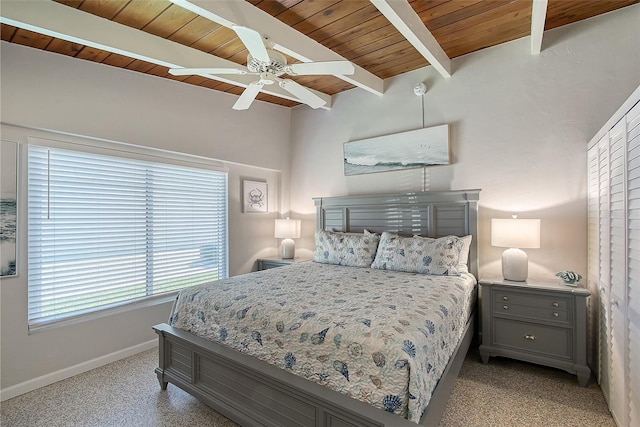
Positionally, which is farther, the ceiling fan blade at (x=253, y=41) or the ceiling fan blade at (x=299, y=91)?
the ceiling fan blade at (x=299, y=91)

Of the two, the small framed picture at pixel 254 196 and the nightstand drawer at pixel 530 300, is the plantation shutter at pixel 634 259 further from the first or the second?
the small framed picture at pixel 254 196

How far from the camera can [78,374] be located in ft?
8.97

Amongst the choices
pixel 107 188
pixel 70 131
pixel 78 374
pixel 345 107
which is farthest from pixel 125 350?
pixel 345 107

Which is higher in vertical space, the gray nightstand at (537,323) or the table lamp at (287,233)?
the table lamp at (287,233)

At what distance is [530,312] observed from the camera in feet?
8.53

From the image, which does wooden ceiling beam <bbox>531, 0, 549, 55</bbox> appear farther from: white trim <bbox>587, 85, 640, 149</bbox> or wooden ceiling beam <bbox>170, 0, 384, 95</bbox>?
wooden ceiling beam <bbox>170, 0, 384, 95</bbox>

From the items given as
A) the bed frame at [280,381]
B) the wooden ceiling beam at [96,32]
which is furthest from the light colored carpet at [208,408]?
the wooden ceiling beam at [96,32]

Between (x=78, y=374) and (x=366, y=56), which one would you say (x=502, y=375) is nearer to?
(x=366, y=56)

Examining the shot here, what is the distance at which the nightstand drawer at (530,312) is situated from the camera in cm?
249

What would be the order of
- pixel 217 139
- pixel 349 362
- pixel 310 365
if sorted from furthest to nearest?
pixel 217 139
pixel 310 365
pixel 349 362

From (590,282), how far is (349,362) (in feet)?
8.12

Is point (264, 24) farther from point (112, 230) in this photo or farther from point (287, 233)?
point (287, 233)

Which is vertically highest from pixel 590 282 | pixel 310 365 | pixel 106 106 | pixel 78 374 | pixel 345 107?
pixel 345 107

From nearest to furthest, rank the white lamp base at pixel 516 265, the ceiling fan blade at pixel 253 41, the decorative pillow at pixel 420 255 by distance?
the ceiling fan blade at pixel 253 41 → the white lamp base at pixel 516 265 → the decorative pillow at pixel 420 255
